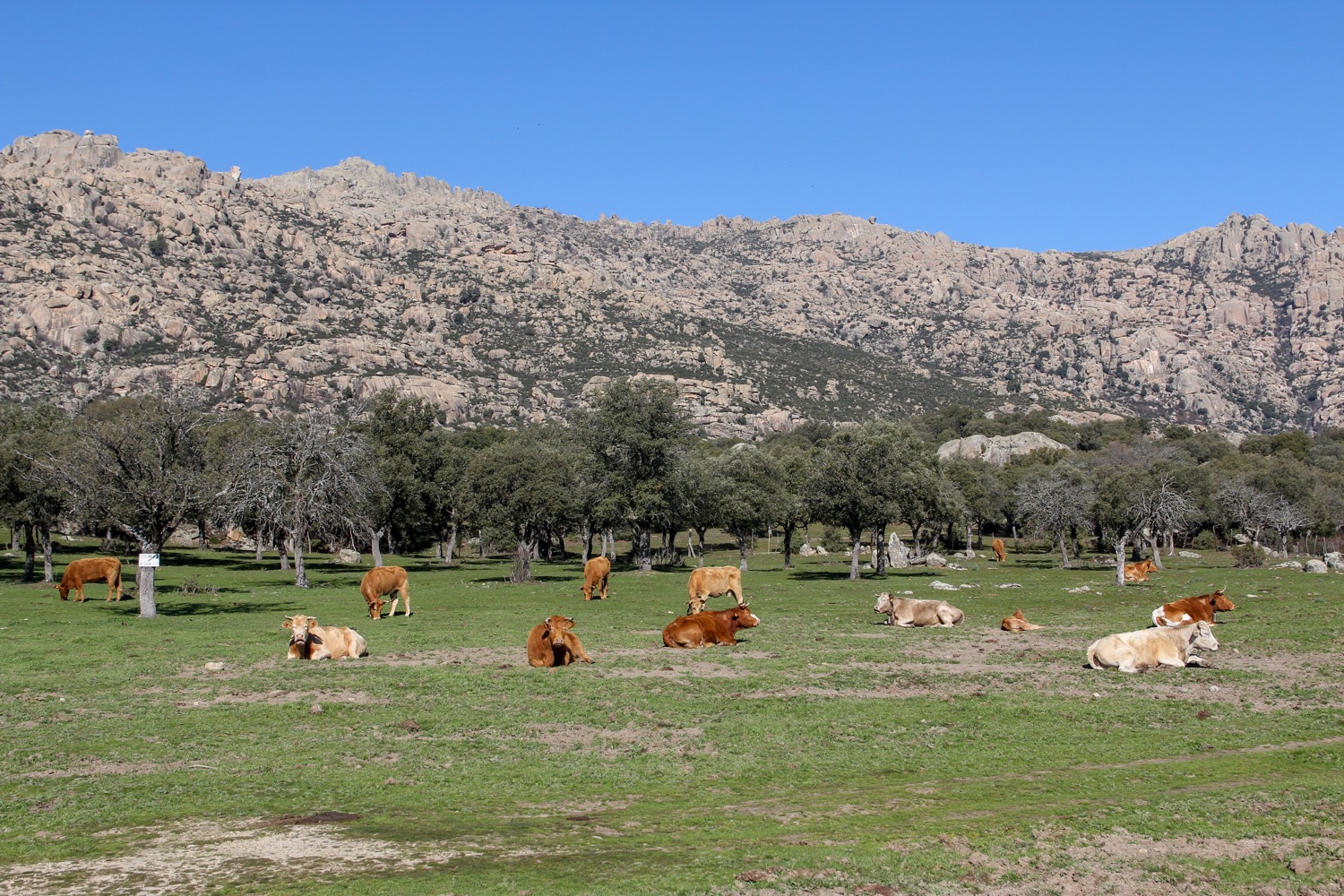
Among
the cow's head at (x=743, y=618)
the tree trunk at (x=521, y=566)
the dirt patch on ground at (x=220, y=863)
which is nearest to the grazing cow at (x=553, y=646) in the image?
the cow's head at (x=743, y=618)

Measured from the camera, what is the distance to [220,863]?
7820 millimetres

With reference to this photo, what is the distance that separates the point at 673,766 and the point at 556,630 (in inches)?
281

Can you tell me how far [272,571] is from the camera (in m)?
54.8

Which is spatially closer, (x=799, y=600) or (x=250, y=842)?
(x=250, y=842)

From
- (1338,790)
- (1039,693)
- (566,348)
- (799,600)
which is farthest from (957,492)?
(566,348)

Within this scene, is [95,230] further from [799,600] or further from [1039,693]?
[1039,693]

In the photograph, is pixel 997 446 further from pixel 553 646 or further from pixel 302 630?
pixel 302 630

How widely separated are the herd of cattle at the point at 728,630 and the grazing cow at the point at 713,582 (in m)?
0.03

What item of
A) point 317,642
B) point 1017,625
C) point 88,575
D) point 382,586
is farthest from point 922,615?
point 88,575

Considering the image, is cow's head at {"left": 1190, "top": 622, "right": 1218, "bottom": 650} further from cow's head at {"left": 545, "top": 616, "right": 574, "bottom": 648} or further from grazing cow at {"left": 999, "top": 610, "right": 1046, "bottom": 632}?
cow's head at {"left": 545, "top": 616, "right": 574, "bottom": 648}

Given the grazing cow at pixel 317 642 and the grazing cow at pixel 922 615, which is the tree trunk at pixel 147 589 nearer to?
the grazing cow at pixel 317 642

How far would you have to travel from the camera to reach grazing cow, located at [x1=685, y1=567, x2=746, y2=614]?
2931cm

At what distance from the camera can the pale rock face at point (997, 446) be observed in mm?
132500

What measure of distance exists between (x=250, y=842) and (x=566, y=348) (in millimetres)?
165049
